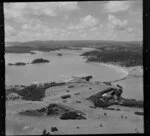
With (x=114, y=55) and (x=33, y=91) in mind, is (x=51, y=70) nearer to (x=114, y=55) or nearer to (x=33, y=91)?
(x=33, y=91)

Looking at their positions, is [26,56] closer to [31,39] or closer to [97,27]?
[31,39]

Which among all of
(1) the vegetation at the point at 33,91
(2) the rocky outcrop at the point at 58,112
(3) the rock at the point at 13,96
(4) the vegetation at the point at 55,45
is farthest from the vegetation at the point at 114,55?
(3) the rock at the point at 13,96

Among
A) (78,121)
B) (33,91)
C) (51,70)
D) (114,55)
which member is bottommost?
(78,121)

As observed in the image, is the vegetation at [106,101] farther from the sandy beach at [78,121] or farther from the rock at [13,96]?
the rock at [13,96]

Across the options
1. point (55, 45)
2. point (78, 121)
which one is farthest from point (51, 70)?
point (78, 121)

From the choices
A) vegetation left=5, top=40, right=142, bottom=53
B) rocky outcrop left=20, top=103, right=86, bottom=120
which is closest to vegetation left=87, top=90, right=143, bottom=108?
rocky outcrop left=20, top=103, right=86, bottom=120

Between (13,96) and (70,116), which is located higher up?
(13,96)
